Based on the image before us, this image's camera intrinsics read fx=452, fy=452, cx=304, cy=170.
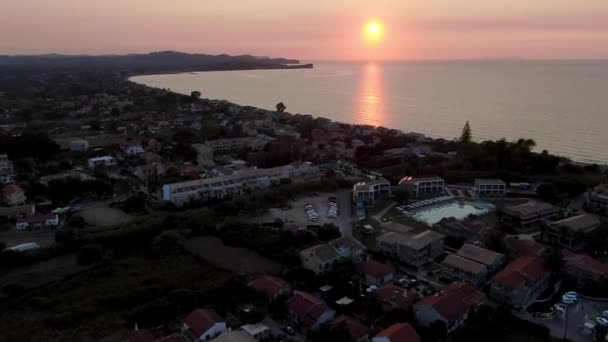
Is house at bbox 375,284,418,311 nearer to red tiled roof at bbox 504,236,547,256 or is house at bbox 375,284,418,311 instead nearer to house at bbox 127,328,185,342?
red tiled roof at bbox 504,236,547,256

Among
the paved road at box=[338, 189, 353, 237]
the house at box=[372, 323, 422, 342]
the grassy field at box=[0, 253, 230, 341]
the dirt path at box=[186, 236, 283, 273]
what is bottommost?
the grassy field at box=[0, 253, 230, 341]

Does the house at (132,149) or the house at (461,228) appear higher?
the house at (132,149)

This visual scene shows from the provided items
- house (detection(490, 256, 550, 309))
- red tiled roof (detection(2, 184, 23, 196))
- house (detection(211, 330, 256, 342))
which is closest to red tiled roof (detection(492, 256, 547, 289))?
house (detection(490, 256, 550, 309))

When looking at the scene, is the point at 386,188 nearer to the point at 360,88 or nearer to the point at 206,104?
the point at 206,104

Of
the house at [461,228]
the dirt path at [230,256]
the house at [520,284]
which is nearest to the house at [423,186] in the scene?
the house at [461,228]

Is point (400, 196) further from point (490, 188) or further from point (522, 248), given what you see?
point (522, 248)

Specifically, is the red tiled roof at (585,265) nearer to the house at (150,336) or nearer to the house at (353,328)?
the house at (353,328)
